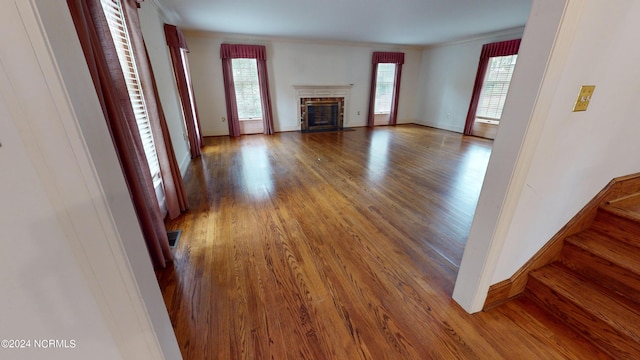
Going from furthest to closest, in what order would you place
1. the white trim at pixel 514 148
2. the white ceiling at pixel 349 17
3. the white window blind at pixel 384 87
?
the white window blind at pixel 384 87 < the white ceiling at pixel 349 17 < the white trim at pixel 514 148

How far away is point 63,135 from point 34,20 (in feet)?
0.71

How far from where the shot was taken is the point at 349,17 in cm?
402

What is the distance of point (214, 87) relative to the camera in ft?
18.9

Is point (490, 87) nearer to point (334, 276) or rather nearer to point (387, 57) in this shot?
point (387, 57)

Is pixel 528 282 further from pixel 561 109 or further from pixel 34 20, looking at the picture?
pixel 34 20

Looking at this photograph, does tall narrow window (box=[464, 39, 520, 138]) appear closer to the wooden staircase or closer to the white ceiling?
the white ceiling

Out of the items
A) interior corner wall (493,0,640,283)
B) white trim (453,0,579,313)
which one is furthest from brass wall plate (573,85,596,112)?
white trim (453,0,579,313)

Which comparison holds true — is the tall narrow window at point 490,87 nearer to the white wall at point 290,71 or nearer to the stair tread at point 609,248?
the white wall at point 290,71

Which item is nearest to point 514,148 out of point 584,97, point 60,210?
point 584,97

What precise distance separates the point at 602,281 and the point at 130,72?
11.8ft

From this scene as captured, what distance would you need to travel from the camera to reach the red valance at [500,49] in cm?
498

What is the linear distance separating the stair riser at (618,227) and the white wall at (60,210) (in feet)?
7.62

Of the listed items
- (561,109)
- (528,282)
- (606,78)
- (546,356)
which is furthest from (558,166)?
(546,356)

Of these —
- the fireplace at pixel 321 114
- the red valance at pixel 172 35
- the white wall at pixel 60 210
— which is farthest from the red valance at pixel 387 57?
the white wall at pixel 60 210
